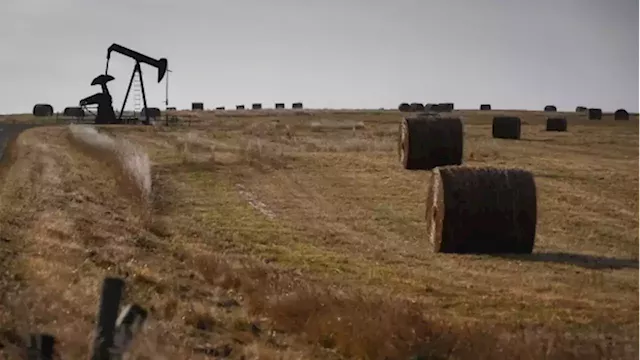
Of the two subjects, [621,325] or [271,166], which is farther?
[271,166]

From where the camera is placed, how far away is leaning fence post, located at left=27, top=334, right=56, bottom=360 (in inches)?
295

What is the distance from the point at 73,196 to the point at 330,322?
410 inches

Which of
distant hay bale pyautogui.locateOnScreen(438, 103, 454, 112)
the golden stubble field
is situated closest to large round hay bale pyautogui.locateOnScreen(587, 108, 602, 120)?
distant hay bale pyautogui.locateOnScreen(438, 103, 454, 112)

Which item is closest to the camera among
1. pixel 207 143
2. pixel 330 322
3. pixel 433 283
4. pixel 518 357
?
pixel 518 357

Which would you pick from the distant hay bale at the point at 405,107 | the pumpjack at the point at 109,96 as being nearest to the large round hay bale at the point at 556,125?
the pumpjack at the point at 109,96

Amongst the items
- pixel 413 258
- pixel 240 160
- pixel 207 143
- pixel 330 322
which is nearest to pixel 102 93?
pixel 207 143

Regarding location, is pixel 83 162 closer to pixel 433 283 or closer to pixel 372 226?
pixel 372 226

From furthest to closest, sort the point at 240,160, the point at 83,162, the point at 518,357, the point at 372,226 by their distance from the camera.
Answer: the point at 240,160 < the point at 83,162 < the point at 372,226 < the point at 518,357

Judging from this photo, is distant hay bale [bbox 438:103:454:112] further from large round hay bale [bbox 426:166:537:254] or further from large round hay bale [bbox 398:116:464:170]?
large round hay bale [bbox 426:166:537:254]

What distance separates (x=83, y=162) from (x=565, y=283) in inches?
724

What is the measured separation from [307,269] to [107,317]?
6.41 meters

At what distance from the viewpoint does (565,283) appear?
1291cm

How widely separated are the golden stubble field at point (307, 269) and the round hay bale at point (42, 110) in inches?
2778

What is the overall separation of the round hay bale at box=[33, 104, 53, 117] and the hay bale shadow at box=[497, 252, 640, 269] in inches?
3342
